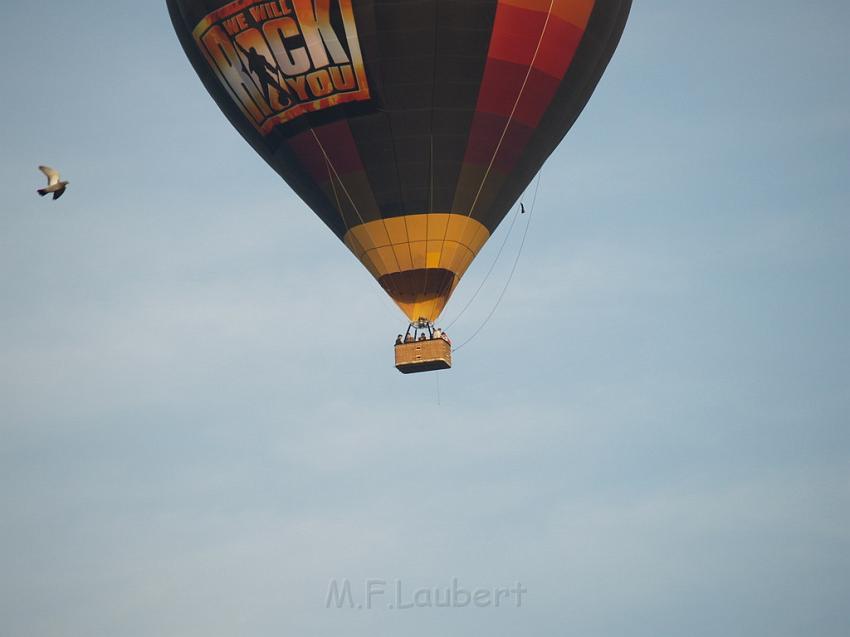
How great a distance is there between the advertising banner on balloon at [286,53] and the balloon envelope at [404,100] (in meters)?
0.03

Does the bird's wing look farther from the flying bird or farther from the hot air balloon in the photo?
the hot air balloon

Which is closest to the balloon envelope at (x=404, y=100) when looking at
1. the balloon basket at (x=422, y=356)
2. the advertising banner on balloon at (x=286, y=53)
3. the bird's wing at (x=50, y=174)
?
the advertising banner on balloon at (x=286, y=53)

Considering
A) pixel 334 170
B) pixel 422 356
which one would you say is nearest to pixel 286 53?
pixel 334 170

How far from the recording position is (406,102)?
1439 inches

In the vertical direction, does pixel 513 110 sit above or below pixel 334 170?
above

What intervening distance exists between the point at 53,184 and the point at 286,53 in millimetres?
7205

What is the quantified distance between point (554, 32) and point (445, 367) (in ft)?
24.0

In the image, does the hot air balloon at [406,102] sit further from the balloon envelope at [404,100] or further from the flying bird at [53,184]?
the flying bird at [53,184]

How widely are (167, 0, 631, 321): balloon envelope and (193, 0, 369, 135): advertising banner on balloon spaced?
3cm

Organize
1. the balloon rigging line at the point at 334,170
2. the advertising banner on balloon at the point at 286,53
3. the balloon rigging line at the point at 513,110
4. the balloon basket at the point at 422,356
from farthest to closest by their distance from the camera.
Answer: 1. the balloon rigging line at the point at 334,170
2. the balloon rigging line at the point at 513,110
3. the balloon basket at the point at 422,356
4. the advertising banner on balloon at the point at 286,53

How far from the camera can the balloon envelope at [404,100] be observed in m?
36.0

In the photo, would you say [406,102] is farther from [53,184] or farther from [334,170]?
[53,184]

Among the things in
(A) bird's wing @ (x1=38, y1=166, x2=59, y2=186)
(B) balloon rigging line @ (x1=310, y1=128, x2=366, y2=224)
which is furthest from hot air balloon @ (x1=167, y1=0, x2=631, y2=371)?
→ (A) bird's wing @ (x1=38, y1=166, x2=59, y2=186)

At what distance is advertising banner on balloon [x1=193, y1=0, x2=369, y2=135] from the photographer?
117ft
